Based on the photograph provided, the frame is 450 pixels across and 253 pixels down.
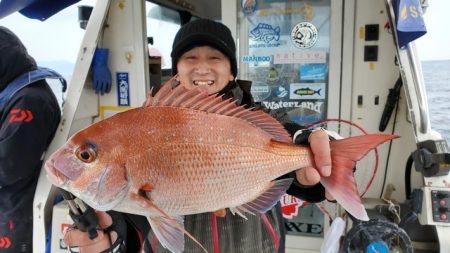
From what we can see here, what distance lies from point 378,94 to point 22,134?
275 cm

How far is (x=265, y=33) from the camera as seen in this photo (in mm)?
3318

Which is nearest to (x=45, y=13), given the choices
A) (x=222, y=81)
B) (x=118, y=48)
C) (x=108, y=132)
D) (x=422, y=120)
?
(x=118, y=48)

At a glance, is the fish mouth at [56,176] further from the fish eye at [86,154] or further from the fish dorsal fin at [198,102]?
the fish dorsal fin at [198,102]

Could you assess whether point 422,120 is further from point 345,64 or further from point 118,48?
point 118,48

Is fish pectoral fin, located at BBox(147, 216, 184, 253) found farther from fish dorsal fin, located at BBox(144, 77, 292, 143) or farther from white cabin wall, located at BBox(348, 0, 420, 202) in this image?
white cabin wall, located at BBox(348, 0, 420, 202)

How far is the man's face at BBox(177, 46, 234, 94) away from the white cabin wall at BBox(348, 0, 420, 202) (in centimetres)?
198

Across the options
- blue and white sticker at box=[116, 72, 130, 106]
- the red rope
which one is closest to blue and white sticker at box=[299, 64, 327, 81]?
blue and white sticker at box=[116, 72, 130, 106]

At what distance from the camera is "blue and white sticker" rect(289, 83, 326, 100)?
3.22 metres

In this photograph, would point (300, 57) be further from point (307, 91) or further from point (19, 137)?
point (19, 137)

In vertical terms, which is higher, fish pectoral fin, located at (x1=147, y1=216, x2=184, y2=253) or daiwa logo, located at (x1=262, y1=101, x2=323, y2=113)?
daiwa logo, located at (x1=262, y1=101, x2=323, y2=113)

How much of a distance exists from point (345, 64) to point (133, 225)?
2.37m

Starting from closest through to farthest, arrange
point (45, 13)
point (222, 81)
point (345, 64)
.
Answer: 1. point (222, 81)
2. point (45, 13)
3. point (345, 64)

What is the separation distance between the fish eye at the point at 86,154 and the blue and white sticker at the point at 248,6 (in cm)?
274

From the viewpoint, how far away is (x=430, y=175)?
92.7 inches
